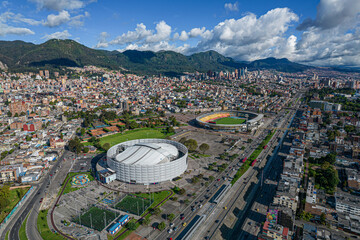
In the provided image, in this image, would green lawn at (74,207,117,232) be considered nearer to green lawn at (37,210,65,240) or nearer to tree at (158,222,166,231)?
green lawn at (37,210,65,240)

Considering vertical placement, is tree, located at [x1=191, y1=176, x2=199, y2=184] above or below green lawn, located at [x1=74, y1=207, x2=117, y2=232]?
above

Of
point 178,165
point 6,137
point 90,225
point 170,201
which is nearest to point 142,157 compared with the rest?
point 178,165

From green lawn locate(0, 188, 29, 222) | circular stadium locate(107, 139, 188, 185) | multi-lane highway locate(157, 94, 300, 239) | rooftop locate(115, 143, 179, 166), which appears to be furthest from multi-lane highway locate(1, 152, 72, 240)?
multi-lane highway locate(157, 94, 300, 239)

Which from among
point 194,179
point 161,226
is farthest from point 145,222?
point 194,179

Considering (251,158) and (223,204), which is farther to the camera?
(251,158)

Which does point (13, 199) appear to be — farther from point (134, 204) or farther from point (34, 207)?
point (134, 204)

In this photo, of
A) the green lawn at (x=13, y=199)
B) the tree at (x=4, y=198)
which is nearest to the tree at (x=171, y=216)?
the green lawn at (x=13, y=199)
